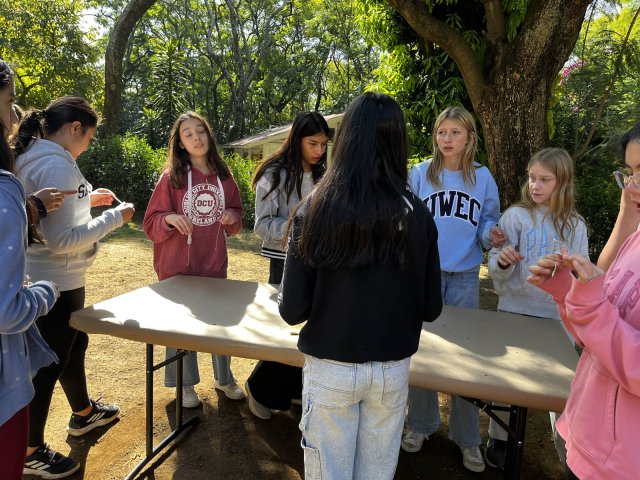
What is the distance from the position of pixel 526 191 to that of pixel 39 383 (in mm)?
2757

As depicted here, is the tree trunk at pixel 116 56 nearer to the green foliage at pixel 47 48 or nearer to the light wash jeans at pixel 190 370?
the green foliage at pixel 47 48

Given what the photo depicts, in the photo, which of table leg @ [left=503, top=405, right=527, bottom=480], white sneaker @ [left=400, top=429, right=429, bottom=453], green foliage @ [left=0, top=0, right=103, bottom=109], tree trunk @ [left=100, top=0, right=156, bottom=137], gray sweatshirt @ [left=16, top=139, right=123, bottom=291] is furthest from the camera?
green foliage @ [left=0, top=0, right=103, bottom=109]

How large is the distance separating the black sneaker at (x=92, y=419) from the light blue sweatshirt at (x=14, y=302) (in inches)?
51.1

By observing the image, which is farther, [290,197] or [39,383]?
[290,197]

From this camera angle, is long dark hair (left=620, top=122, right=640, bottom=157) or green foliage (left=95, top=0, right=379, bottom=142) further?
green foliage (left=95, top=0, right=379, bottom=142)

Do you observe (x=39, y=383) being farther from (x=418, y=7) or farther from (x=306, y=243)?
(x=418, y=7)

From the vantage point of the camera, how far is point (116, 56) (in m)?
12.0

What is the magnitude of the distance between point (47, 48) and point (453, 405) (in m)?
14.4

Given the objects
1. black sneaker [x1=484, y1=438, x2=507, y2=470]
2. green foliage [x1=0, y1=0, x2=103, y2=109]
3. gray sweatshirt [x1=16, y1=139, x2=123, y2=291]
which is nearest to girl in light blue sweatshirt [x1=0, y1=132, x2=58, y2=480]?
gray sweatshirt [x1=16, y1=139, x2=123, y2=291]

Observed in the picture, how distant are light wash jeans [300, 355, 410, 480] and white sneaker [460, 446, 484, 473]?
120 cm

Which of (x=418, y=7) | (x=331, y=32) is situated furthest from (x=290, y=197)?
(x=331, y=32)

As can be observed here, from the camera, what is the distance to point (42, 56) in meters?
12.8

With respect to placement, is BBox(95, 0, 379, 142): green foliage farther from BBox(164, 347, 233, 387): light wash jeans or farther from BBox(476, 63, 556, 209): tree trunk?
BBox(164, 347, 233, 387): light wash jeans

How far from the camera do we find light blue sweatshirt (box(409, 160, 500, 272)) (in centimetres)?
263
